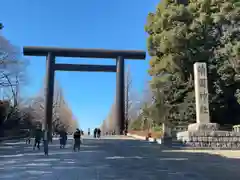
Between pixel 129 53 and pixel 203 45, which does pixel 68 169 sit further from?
pixel 129 53

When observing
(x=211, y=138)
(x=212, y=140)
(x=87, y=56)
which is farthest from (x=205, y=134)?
(x=87, y=56)

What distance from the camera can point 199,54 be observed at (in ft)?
70.9

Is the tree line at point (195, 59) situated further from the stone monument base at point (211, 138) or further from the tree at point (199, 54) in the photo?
the stone monument base at point (211, 138)

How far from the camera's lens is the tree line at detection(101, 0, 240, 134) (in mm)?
20812

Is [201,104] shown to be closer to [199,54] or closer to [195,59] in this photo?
[195,59]

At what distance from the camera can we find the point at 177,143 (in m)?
18.2

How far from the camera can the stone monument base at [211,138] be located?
16.8 meters

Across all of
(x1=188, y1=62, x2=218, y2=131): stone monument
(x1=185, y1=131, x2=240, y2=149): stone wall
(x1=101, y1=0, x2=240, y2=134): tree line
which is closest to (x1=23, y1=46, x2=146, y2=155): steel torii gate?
(x1=101, y1=0, x2=240, y2=134): tree line

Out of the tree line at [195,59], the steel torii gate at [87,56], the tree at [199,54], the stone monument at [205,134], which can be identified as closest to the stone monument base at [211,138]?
the stone monument at [205,134]

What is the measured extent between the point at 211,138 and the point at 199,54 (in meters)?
6.96

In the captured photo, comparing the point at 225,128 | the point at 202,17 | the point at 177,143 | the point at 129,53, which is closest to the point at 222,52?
the point at 202,17

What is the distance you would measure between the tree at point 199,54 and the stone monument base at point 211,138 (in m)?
4.13

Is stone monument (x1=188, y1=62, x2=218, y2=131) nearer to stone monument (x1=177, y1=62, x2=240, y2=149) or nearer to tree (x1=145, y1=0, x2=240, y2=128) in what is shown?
stone monument (x1=177, y1=62, x2=240, y2=149)

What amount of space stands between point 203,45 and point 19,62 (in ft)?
52.5
